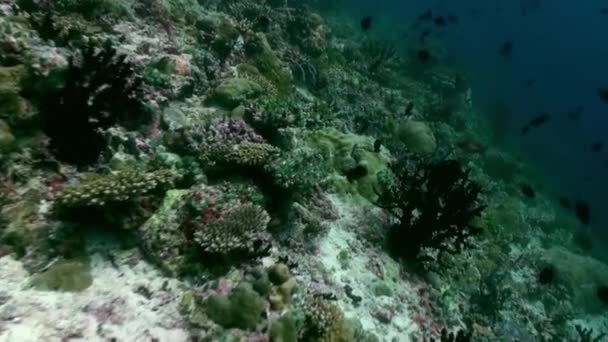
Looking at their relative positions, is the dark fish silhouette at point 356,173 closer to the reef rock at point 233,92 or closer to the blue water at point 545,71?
the reef rock at point 233,92

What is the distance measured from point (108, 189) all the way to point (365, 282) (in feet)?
12.5

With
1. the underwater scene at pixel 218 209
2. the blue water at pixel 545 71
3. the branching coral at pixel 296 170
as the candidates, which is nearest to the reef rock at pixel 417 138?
the underwater scene at pixel 218 209

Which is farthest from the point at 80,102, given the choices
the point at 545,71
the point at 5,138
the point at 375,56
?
the point at 545,71

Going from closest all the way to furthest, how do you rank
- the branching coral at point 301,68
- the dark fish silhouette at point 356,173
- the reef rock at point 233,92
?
the reef rock at point 233,92, the dark fish silhouette at point 356,173, the branching coral at point 301,68

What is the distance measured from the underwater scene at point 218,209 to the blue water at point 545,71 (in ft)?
56.3

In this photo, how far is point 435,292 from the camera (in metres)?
7.24

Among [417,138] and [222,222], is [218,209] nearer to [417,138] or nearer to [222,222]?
[222,222]

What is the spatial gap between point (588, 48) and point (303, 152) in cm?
13710

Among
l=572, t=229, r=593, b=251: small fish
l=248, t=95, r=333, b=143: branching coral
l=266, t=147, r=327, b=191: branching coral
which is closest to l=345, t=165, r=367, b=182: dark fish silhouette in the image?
l=248, t=95, r=333, b=143: branching coral

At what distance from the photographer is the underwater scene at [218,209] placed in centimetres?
407

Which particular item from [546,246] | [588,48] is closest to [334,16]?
[546,246]

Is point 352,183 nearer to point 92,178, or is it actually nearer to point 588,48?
point 92,178

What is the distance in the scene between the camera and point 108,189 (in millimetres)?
4281

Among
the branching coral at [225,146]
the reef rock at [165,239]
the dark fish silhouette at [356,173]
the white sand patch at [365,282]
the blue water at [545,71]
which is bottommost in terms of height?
the reef rock at [165,239]
